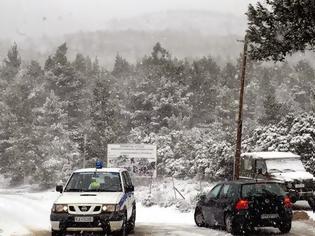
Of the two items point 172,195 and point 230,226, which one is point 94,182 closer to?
point 230,226

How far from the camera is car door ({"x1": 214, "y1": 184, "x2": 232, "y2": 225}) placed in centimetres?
1462

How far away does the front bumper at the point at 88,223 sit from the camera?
39.8ft

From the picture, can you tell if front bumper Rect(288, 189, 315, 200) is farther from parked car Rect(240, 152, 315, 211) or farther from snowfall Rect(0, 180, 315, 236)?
snowfall Rect(0, 180, 315, 236)

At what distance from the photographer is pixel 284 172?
21469 millimetres

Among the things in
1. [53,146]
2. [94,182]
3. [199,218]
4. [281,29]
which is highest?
[281,29]

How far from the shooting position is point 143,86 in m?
59.9

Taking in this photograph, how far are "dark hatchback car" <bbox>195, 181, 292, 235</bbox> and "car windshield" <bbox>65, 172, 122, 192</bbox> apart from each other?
2998mm

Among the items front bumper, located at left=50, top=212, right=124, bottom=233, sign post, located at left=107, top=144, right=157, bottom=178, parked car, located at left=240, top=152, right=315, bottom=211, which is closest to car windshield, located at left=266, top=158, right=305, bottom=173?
parked car, located at left=240, top=152, right=315, bottom=211

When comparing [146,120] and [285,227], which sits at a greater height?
[146,120]

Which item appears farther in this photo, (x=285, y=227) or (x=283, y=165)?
(x=283, y=165)

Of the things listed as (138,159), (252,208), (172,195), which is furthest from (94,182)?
(138,159)

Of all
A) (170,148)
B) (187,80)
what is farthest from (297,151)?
(187,80)

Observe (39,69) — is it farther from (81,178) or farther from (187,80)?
(81,178)

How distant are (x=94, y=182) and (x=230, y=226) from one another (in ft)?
12.0
